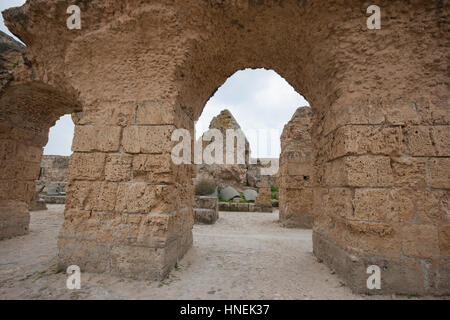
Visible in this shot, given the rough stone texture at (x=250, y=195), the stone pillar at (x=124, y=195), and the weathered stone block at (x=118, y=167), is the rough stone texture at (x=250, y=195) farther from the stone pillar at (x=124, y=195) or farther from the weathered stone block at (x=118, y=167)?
the weathered stone block at (x=118, y=167)

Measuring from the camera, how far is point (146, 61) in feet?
8.77

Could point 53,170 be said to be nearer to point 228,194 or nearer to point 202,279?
point 228,194

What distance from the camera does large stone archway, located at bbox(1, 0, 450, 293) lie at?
7.03 ft

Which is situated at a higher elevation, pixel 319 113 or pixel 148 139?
pixel 319 113

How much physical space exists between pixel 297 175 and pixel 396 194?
Answer: 14.3 ft

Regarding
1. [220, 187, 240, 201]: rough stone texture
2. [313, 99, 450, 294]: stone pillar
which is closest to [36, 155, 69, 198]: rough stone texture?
[220, 187, 240, 201]: rough stone texture

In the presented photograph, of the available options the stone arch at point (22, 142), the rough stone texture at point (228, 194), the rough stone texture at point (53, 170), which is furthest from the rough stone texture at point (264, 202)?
the rough stone texture at point (53, 170)

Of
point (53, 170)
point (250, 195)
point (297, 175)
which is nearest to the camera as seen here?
point (297, 175)

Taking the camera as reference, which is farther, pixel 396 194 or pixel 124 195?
pixel 124 195

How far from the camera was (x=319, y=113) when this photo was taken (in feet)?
10.2

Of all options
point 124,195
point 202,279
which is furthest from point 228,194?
point 124,195

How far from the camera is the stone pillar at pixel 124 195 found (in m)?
2.38
